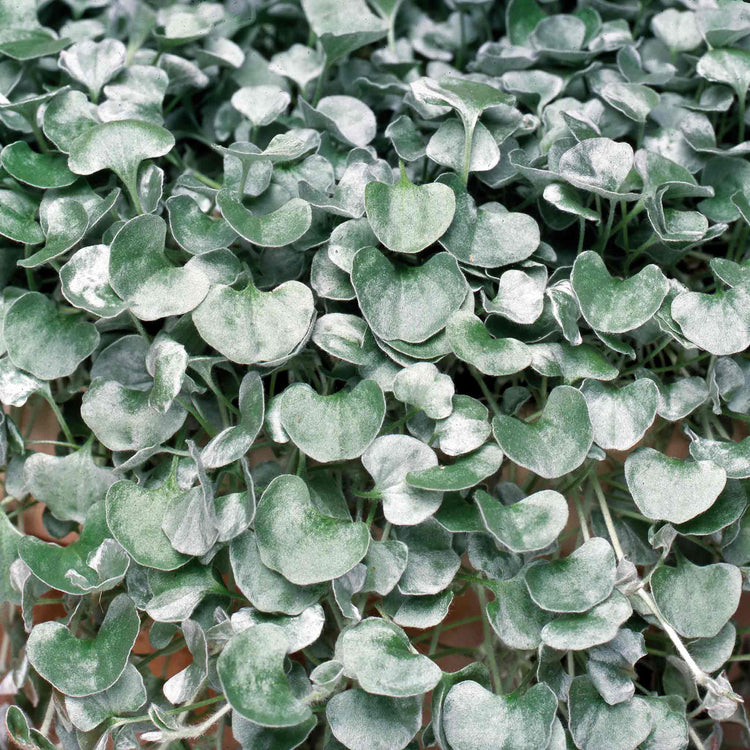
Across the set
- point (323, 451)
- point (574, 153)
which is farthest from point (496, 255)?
point (323, 451)

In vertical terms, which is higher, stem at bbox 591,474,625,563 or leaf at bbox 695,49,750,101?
leaf at bbox 695,49,750,101

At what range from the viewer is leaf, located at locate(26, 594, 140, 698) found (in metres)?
0.64

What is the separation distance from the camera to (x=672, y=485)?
0.64 metres

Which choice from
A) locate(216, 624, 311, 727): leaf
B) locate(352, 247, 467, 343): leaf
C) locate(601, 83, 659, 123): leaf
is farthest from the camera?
locate(601, 83, 659, 123): leaf

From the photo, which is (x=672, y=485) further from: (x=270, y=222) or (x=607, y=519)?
(x=270, y=222)

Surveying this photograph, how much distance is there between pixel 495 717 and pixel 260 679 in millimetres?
182

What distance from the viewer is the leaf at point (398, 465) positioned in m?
0.63

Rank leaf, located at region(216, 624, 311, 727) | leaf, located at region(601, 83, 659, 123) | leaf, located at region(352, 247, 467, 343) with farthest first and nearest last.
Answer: leaf, located at region(601, 83, 659, 123), leaf, located at region(352, 247, 467, 343), leaf, located at region(216, 624, 311, 727)

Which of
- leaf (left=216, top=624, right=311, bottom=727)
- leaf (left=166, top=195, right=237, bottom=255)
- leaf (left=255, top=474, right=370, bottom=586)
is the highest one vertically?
leaf (left=166, top=195, right=237, bottom=255)

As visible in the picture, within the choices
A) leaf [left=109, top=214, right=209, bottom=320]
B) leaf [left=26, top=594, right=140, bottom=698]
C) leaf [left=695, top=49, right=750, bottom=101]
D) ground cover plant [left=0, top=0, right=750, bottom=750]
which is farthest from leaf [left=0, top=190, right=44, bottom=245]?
leaf [left=695, top=49, right=750, bottom=101]

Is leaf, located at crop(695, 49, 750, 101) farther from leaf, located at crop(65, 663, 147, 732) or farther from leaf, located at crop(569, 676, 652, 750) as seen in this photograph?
leaf, located at crop(65, 663, 147, 732)

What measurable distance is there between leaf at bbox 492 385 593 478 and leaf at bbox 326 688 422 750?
21cm

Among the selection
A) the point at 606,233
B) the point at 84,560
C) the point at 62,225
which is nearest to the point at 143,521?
the point at 84,560

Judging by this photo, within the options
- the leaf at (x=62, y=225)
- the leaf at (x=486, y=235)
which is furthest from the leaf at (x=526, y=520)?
the leaf at (x=62, y=225)
